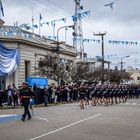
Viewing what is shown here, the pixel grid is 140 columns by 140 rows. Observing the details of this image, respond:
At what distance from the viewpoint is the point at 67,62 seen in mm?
73500

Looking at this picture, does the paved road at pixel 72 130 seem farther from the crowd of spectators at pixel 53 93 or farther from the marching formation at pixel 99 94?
the marching formation at pixel 99 94

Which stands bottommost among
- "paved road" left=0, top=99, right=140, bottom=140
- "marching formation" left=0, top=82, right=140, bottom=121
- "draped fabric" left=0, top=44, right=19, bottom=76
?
"paved road" left=0, top=99, right=140, bottom=140

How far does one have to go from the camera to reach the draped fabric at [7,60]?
1635 inches

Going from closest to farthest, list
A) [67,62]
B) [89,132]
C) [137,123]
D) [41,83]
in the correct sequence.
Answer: [89,132] → [137,123] → [41,83] → [67,62]

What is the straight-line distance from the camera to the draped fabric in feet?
136

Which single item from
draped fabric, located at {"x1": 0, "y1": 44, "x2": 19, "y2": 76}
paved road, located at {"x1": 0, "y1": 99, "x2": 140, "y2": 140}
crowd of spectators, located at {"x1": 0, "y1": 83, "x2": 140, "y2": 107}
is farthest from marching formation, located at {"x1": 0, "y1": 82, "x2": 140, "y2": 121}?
paved road, located at {"x1": 0, "y1": 99, "x2": 140, "y2": 140}

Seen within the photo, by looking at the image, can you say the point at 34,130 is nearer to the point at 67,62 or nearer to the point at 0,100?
the point at 0,100

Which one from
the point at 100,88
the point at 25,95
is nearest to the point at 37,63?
the point at 100,88

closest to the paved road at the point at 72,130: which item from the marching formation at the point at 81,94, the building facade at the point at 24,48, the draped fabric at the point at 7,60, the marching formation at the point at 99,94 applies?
the marching formation at the point at 81,94

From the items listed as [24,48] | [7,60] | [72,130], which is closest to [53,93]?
[7,60]

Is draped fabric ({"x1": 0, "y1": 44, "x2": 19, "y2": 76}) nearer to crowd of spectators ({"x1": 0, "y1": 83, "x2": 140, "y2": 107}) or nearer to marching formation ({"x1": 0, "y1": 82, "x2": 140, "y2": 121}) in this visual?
crowd of spectators ({"x1": 0, "y1": 83, "x2": 140, "y2": 107})

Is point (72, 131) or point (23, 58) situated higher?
point (23, 58)

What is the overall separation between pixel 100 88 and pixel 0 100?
26.1 feet

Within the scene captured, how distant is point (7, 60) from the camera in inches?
1719
